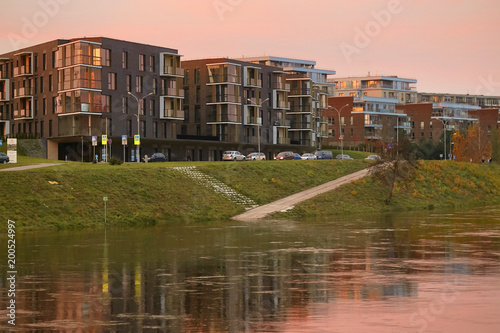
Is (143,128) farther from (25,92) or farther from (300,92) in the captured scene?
(300,92)

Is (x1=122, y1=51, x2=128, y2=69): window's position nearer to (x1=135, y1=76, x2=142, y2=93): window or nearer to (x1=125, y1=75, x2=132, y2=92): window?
(x1=125, y1=75, x2=132, y2=92): window

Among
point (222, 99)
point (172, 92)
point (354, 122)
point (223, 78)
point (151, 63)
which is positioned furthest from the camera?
point (354, 122)

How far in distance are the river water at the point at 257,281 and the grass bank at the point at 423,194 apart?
77.4 ft

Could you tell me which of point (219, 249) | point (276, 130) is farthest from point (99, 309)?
point (276, 130)

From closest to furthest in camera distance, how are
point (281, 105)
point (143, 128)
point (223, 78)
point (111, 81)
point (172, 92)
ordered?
point (111, 81)
point (143, 128)
point (172, 92)
point (223, 78)
point (281, 105)

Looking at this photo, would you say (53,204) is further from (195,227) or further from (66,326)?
(66,326)

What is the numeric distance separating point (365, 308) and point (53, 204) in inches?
1575

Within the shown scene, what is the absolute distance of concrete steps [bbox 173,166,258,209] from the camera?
2830 inches

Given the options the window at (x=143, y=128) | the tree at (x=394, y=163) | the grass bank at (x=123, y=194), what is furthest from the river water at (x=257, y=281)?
the window at (x=143, y=128)

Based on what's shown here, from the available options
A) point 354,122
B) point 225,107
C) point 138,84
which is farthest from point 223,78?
point 354,122

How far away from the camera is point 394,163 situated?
8100 cm

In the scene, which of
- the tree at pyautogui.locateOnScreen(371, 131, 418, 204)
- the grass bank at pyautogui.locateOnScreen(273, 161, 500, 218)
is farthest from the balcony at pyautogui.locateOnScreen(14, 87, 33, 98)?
the tree at pyautogui.locateOnScreen(371, 131, 418, 204)

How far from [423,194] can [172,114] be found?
47230mm

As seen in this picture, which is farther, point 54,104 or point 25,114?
point 25,114
